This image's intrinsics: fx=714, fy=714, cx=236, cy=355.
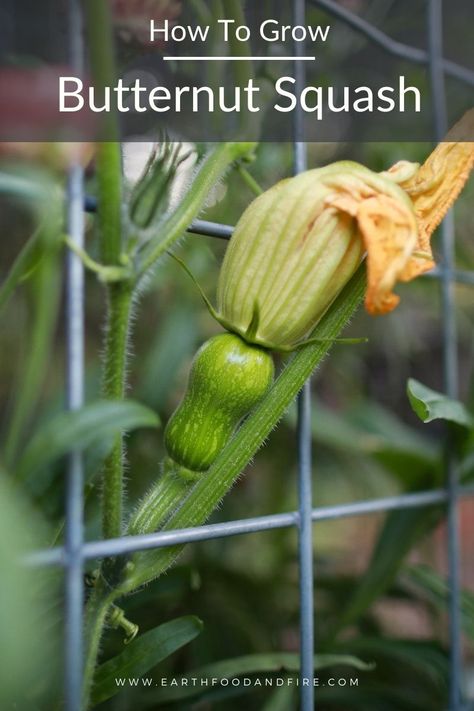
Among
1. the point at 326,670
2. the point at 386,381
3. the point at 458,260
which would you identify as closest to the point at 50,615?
the point at 326,670

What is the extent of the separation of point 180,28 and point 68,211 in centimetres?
18

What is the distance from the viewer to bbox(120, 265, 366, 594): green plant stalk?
411 millimetres

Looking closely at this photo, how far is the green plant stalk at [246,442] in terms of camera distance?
0.41m

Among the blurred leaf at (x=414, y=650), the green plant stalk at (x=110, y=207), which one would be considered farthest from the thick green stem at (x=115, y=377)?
the blurred leaf at (x=414, y=650)

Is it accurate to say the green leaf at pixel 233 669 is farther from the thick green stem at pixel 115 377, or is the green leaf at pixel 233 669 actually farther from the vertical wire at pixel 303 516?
the thick green stem at pixel 115 377

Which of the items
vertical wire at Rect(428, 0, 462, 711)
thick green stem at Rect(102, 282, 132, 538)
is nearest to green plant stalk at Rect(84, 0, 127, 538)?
thick green stem at Rect(102, 282, 132, 538)

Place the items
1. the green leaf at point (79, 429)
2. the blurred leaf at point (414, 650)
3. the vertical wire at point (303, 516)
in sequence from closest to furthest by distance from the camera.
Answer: the green leaf at point (79, 429) < the vertical wire at point (303, 516) < the blurred leaf at point (414, 650)

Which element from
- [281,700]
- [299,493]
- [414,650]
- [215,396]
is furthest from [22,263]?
[414,650]

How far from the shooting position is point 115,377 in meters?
0.39

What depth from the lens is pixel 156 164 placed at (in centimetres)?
37

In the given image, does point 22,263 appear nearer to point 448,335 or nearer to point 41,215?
point 41,215

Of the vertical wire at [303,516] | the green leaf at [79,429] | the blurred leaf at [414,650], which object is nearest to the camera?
the green leaf at [79,429]

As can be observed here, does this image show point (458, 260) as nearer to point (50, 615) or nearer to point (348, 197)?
point (348, 197)

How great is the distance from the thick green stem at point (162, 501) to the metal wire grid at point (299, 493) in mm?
18
